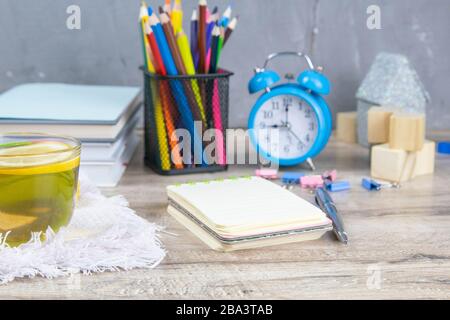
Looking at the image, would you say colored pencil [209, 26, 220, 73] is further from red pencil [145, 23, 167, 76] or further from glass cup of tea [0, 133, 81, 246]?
glass cup of tea [0, 133, 81, 246]

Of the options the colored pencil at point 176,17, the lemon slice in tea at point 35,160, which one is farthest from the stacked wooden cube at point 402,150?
the lemon slice in tea at point 35,160

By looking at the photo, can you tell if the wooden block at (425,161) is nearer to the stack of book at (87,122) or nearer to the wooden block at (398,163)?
the wooden block at (398,163)

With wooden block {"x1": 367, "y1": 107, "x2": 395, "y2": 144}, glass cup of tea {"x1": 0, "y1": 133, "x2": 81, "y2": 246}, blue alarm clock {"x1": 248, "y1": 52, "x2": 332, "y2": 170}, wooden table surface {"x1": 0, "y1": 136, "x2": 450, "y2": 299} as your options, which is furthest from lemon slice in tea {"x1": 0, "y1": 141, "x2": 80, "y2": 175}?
wooden block {"x1": 367, "y1": 107, "x2": 395, "y2": 144}

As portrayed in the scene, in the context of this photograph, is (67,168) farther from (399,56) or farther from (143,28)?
(399,56)

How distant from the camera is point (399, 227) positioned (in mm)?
802

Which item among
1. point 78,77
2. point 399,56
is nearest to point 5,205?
point 78,77

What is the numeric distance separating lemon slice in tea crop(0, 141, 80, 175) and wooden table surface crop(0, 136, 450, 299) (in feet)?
0.35

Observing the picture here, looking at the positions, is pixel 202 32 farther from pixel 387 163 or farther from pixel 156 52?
pixel 387 163

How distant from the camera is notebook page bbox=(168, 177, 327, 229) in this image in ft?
2.39

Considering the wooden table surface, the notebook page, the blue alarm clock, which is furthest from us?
the blue alarm clock

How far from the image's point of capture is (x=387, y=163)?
39.8 inches

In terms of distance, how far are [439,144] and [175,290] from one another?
0.72 meters

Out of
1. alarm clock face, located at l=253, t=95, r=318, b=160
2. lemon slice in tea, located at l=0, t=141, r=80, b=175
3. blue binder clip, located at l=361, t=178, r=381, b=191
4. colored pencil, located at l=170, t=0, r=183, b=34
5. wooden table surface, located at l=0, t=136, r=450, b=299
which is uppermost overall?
colored pencil, located at l=170, t=0, r=183, b=34

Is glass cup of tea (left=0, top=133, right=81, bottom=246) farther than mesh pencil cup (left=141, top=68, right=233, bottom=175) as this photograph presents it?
No
